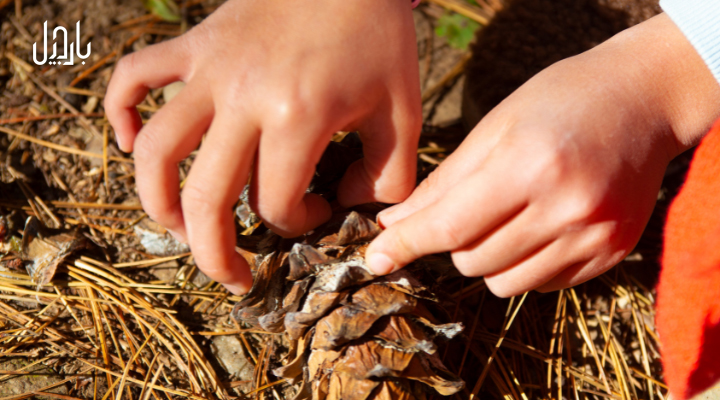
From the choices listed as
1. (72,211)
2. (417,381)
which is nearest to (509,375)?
(417,381)

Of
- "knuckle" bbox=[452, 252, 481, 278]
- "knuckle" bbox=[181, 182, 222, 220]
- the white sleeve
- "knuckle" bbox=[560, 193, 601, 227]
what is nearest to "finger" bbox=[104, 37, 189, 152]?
"knuckle" bbox=[181, 182, 222, 220]

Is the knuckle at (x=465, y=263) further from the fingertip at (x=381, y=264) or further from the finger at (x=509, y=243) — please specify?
the fingertip at (x=381, y=264)

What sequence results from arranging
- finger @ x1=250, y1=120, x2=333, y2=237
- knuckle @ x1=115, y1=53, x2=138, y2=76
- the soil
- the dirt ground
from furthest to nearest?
the soil, the dirt ground, knuckle @ x1=115, y1=53, x2=138, y2=76, finger @ x1=250, y1=120, x2=333, y2=237

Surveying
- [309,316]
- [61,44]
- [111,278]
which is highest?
[61,44]

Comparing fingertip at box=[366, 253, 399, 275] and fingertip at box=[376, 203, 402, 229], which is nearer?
fingertip at box=[366, 253, 399, 275]

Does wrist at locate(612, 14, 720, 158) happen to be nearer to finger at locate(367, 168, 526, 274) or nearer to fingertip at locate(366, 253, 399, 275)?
finger at locate(367, 168, 526, 274)

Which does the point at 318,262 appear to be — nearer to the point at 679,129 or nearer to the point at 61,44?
the point at 679,129

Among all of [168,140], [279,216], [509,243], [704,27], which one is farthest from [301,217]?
[704,27]

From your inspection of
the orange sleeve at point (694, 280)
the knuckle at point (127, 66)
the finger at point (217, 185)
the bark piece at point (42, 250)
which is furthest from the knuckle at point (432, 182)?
the bark piece at point (42, 250)
